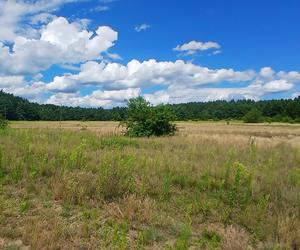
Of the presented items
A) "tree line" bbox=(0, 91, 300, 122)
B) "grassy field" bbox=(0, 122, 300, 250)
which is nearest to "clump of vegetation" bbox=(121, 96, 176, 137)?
"grassy field" bbox=(0, 122, 300, 250)

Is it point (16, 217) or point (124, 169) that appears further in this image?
point (124, 169)

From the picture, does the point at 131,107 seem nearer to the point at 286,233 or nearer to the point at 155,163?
the point at 155,163

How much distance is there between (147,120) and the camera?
106 feet

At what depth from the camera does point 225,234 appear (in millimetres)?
6051

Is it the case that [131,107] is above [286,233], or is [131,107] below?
above

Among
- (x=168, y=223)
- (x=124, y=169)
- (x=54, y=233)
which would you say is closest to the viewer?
(x=54, y=233)

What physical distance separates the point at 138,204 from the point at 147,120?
2565 cm

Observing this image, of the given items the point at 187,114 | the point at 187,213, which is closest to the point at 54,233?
the point at 187,213

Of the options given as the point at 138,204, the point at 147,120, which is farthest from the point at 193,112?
the point at 138,204

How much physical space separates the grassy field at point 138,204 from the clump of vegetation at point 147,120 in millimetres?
22424

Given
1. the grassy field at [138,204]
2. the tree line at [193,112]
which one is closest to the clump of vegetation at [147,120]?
the grassy field at [138,204]

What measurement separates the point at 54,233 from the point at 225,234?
101 inches

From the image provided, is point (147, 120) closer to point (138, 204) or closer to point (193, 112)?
point (138, 204)

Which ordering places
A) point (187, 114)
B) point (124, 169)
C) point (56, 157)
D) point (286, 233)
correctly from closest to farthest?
point (286, 233), point (124, 169), point (56, 157), point (187, 114)
